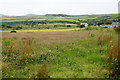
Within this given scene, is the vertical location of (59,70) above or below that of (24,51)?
below

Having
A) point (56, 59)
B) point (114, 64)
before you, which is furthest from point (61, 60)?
point (114, 64)

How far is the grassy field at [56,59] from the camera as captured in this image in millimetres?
5738

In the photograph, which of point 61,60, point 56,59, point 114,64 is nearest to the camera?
point 114,64

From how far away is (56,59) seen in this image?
24.2 ft

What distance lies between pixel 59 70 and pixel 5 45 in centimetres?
420

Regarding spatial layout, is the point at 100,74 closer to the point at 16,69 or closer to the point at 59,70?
the point at 59,70

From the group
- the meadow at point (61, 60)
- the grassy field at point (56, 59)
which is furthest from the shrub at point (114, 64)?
the grassy field at point (56, 59)

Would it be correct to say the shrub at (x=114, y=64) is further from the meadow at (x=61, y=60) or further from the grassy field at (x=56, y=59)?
the grassy field at (x=56, y=59)

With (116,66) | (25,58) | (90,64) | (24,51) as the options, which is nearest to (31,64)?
(25,58)

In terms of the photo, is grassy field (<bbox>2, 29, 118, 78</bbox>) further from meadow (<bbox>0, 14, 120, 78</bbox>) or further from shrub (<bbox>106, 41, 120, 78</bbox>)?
shrub (<bbox>106, 41, 120, 78</bbox>)

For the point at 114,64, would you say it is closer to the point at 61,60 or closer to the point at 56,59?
the point at 61,60

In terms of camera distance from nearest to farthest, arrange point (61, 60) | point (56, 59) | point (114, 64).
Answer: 1. point (114, 64)
2. point (61, 60)
3. point (56, 59)

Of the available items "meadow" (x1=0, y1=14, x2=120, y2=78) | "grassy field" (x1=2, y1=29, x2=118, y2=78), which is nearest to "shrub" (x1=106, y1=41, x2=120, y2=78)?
"meadow" (x1=0, y1=14, x2=120, y2=78)

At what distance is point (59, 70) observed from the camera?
6215 mm
